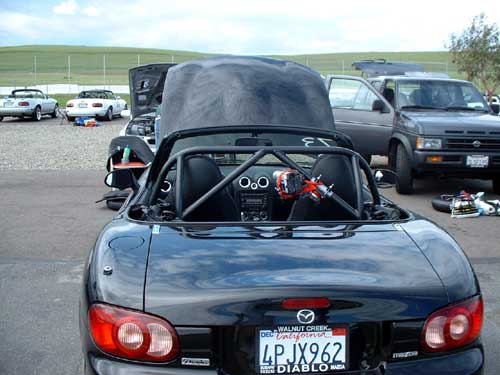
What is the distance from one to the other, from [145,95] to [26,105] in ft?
49.1

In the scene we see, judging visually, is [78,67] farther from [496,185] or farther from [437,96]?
[496,185]

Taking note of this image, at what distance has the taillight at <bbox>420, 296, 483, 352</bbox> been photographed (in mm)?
2410

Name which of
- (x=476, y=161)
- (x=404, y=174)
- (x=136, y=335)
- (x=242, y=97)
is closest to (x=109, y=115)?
Result: (x=404, y=174)

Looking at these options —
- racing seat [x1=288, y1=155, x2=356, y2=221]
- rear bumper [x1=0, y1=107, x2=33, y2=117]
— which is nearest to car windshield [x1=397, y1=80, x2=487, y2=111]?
racing seat [x1=288, y1=155, x2=356, y2=221]

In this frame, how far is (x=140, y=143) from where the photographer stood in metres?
8.01

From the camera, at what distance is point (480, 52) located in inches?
1022

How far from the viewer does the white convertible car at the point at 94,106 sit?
24547 millimetres

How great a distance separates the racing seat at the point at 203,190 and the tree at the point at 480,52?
24251 millimetres

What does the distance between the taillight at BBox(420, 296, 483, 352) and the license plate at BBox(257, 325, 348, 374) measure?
343 mm

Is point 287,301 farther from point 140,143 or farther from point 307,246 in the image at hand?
point 140,143

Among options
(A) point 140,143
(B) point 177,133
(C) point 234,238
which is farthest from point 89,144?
(C) point 234,238

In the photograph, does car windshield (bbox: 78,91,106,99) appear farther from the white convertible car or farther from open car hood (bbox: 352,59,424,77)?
open car hood (bbox: 352,59,424,77)

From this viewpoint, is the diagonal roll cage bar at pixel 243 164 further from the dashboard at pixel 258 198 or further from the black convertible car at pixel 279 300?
the dashboard at pixel 258 198

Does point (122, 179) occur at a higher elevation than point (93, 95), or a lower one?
higher
